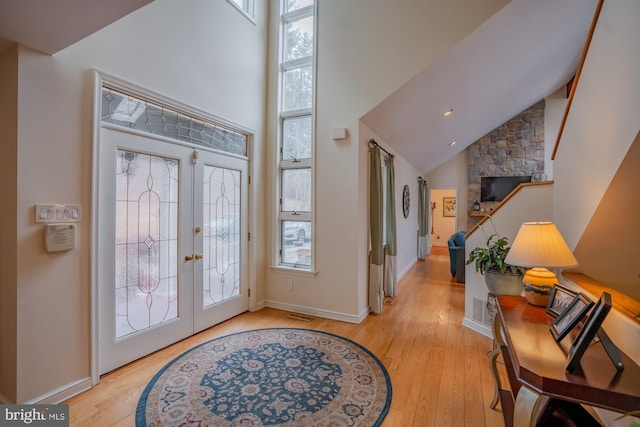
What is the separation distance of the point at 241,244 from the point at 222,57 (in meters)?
2.23

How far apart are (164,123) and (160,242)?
1.14 metres

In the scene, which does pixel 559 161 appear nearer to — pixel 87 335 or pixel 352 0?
pixel 352 0

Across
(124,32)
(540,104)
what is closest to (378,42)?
(124,32)

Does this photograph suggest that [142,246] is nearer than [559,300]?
No

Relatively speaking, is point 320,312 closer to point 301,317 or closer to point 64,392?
point 301,317

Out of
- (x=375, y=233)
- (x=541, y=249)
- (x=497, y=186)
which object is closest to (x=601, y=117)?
(x=541, y=249)

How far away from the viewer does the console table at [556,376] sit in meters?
1.00

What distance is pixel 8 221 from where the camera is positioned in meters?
1.81

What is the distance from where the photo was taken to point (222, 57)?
10.5 feet

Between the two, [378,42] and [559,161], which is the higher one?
[378,42]

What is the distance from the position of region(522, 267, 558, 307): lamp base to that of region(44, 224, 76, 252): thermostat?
3.15 meters

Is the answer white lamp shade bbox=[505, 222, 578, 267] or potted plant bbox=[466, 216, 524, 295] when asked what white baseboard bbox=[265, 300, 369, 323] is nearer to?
potted plant bbox=[466, 216, 524, 295]

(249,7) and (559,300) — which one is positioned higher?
(249,7)

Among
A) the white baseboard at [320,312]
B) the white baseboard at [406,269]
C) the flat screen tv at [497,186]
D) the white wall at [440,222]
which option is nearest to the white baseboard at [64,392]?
the white baseboard at [320,312]
